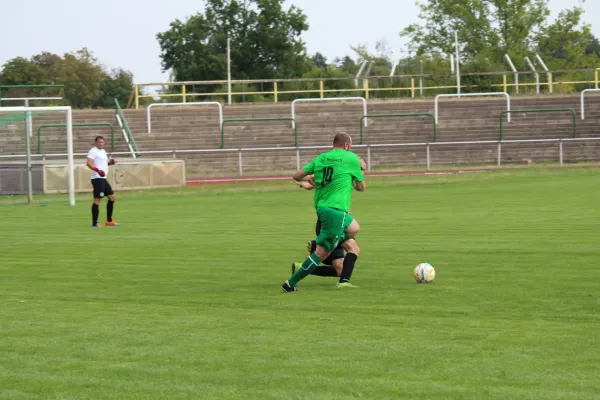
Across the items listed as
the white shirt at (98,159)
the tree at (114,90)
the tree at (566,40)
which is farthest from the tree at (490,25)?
the white shirt at (98,159)

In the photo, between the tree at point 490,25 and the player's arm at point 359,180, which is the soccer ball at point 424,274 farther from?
the tree at point 490,25

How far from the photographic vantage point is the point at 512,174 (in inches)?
1403

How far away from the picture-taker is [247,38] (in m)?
76.8

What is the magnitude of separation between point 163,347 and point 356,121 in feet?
125

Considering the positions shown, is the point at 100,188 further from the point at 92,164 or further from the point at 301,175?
the point at 301,175

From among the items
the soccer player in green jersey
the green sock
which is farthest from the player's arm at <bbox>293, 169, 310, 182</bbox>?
the green sock

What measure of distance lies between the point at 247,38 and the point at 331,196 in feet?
220

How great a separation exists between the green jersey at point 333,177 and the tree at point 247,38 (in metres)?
65.1

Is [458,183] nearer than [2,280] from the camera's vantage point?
No

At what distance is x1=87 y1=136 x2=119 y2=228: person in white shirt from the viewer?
20562 millimetres

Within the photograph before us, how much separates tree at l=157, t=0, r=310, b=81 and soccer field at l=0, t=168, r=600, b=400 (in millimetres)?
57111

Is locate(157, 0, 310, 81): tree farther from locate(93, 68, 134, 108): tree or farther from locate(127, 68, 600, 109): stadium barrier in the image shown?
locate(127, 68, 600, 109): stadium barrier

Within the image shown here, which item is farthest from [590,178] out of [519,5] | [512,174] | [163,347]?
[519,5]

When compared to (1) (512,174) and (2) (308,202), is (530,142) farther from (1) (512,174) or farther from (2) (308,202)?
(2) (308,202)
